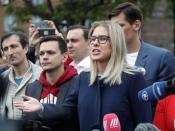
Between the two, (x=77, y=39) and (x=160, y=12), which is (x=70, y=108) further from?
(x=160, y=12)

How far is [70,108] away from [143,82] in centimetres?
72

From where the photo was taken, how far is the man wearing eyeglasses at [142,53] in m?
5.79

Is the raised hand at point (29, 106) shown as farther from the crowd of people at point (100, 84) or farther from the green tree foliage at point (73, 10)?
the green tree foliage at point (73, 10)

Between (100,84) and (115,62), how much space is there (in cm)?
23

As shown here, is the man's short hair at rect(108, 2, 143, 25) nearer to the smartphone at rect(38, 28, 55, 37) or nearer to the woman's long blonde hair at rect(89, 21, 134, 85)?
the woman's long blonde hair at rect(89, 21, 134, 85)

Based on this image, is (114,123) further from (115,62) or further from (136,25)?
(136,25)

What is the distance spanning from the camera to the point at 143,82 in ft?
16.7

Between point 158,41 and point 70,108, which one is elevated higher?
point 70,108

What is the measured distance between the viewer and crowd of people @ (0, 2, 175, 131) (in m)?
5.04

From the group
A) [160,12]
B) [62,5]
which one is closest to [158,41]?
[160,12]

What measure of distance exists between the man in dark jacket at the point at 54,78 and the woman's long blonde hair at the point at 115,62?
58 centimetres

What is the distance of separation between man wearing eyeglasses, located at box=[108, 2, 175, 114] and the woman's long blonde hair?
567 mm

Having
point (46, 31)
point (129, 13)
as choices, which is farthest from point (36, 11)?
point (129, 13)

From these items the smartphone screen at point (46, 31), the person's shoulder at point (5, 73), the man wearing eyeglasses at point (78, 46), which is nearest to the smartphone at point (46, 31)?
the smartphone screen at point (46, 31)
